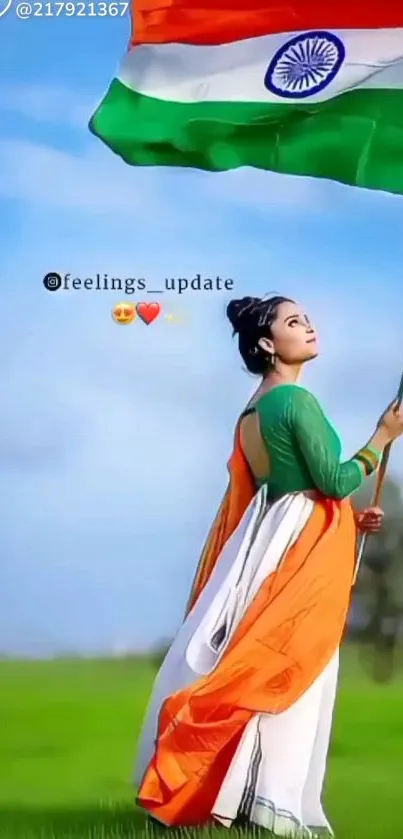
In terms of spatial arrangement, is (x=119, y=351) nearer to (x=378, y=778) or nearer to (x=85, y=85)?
(x=85, y=85)

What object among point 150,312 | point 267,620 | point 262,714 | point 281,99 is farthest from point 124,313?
point 262,714

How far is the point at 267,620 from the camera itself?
7.09 feet

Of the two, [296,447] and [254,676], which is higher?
[296,447]

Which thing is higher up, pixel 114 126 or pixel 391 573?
pixel 114 126

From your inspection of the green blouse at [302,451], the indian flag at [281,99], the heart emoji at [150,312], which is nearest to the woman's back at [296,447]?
the green blouse at [302,451]

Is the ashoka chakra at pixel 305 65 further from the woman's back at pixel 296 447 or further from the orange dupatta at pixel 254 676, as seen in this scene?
the orange dupatta at pixel 254 676

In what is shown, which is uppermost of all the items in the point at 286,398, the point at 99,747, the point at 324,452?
the point at 286,398

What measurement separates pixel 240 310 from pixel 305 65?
1.73 feet

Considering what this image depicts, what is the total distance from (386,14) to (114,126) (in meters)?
0.61

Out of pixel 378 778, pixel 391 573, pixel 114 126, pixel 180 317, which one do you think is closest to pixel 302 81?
pixel 114 126

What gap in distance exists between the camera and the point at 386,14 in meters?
2.29

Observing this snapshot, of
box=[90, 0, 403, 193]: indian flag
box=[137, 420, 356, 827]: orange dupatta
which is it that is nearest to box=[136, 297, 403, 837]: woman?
box=[137, 420, 356, 827]: orange dupatta

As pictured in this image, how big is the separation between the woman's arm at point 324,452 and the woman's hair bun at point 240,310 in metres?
0.18

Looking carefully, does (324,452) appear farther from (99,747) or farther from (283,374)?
(99,747)
